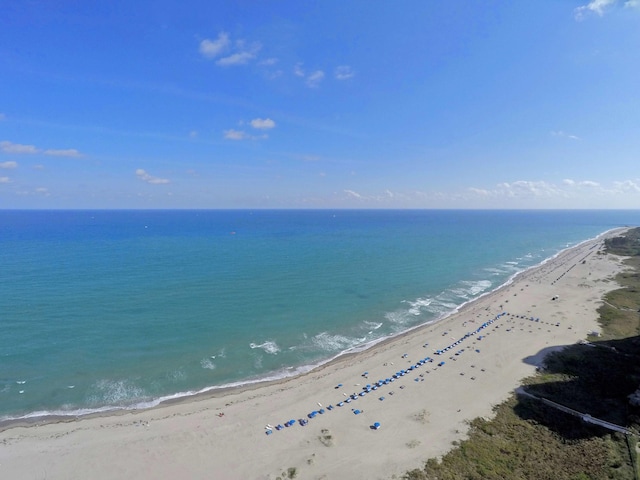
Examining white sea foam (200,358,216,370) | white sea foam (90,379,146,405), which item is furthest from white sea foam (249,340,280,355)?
white sea foam (90,379,146,405)

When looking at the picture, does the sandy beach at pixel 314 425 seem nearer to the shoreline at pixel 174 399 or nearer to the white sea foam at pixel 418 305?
the shoreline at pixel 174 399

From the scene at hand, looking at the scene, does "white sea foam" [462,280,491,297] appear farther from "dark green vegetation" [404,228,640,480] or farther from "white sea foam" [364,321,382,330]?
"dark green vegetation" [404,228,640,480]

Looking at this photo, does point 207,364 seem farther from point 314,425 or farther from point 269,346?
point 314,425

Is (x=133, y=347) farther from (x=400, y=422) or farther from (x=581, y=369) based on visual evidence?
(x=581, y=369)

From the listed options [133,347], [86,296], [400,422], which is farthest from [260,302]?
[400,422]

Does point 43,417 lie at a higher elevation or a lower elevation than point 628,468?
lower

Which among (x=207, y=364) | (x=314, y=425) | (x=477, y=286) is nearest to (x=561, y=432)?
(x=314, y=425)
